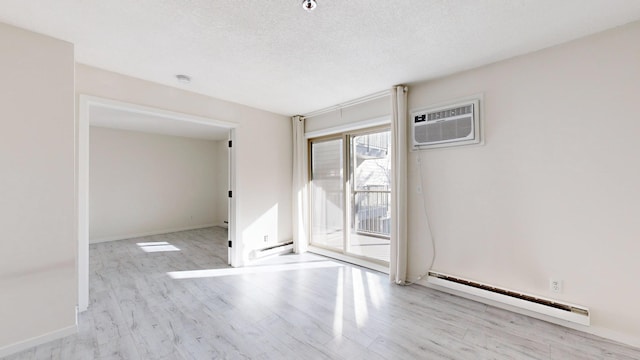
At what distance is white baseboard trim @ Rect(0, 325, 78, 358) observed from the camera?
6.35 feet

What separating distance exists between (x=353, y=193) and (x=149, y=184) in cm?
510

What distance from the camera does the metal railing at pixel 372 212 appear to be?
3.80m

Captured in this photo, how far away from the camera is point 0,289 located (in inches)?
76.2

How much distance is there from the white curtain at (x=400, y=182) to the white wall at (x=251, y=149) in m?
2.09

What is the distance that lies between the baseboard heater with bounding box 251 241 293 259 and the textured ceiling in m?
2.64

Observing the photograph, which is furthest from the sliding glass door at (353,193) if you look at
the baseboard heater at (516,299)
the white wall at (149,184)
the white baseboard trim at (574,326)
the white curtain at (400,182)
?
the white wall at (149,184)

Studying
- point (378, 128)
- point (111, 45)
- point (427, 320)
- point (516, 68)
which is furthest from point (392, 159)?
point (111, 45)

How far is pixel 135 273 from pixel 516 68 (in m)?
5.19

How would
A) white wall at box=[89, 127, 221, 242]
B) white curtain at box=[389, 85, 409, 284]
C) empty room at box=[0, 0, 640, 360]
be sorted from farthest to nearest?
1. white wall at box=[89, 127, 221, 242]
2. white curtain at box=[389, 85, 409, 284]
3. empty room at box=[0, 0, 640, 360]

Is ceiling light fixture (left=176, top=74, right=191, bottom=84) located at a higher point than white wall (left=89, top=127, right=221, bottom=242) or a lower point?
higher

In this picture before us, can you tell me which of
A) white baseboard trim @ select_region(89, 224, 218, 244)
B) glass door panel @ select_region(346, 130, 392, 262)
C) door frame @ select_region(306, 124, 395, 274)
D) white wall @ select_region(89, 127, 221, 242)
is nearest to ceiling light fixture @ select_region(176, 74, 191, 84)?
door frame @ select_region(306, 124, 395, 274)

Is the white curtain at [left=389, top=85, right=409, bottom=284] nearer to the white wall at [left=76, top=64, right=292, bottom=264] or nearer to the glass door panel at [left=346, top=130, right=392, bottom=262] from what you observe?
the glass door panel at [left=346, top=130, right=392, bottom=262]

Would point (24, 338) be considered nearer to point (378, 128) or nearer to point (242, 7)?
point (242, 7)

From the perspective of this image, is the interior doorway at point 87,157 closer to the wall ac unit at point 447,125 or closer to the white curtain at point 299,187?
the white curtain at point 299,187
